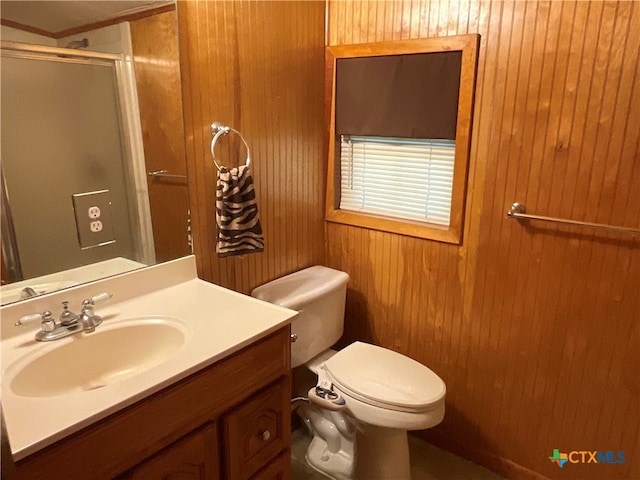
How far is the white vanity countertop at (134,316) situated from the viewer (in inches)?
34.9

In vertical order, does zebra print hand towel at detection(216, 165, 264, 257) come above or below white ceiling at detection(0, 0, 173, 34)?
below

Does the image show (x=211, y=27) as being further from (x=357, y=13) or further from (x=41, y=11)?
(x=357, y=13)

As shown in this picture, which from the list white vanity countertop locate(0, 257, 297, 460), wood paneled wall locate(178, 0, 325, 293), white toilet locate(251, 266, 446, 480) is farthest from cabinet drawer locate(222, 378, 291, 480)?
wood paneled wall locate(178, 0, 325, 293)

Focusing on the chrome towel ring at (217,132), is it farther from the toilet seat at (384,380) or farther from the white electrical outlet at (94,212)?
the toilet seat at (384,380)

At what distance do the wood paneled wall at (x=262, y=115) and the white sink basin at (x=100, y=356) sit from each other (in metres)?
0.39

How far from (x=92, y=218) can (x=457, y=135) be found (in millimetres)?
1284

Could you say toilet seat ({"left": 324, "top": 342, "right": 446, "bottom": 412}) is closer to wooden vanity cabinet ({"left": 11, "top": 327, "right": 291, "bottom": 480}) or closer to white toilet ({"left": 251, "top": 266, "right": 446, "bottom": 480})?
white toilet ({"left": 251, "top": 266, "right": 446, "bottom": 480})

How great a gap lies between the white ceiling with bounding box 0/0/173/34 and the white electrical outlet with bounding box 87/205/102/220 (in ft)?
1.57

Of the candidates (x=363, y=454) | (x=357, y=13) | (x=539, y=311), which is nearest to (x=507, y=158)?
(x=539, y=311)

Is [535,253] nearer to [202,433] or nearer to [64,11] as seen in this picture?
[202,433]

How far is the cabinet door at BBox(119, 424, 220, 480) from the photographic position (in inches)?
41.1

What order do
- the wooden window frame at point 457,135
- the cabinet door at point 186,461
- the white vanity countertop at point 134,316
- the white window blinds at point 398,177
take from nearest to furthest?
the white vanity countertop at point 134,316 < the cabinet door at point 186,461 < the wooden window frame at point 457,135 < the white window blinds at point 398,177

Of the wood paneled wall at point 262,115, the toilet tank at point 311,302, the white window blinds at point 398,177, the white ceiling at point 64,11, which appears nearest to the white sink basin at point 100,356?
the wood paneled wall at point 262,115

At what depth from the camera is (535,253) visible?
1.69 metres
